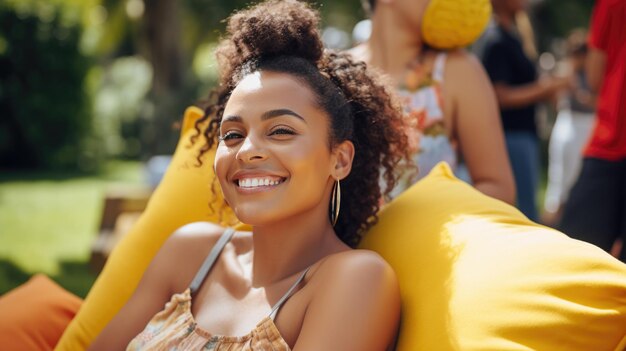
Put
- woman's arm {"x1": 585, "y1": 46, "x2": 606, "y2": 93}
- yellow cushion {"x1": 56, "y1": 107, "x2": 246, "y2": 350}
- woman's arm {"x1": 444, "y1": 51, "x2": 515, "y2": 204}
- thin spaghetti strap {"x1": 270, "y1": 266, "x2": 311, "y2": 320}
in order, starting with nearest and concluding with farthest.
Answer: thin spaghetti strap {"x1": 270, "y1": 266, "x2": 311, "y2": 320} < yellow cushion {"x1": 56, "y1": 107, "x2": 246, "y2": 350} < woman's arm {"x1": 444, "y1": 51, "x2": 515, "y2": 204} < woman's arm {"x1": 585, "y1": 46, "x2": 606, "y2": 93}

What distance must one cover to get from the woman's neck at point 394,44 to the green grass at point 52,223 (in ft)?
10.4

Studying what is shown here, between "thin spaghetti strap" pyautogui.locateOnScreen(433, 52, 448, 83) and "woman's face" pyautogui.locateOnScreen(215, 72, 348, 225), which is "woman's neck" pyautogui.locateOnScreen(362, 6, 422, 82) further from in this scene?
"woman's face" pyautogui.locateOnScreen(215, 72, 348, 225)

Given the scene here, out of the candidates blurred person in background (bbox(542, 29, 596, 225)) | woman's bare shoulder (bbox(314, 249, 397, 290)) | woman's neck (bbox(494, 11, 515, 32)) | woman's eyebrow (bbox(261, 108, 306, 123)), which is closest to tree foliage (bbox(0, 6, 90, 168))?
blurred person in background (bbox(542, 29, 596, 225))

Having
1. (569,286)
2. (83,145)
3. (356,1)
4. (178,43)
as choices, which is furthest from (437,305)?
(356,1)

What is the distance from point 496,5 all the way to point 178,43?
25.5ft

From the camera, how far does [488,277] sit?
193 centimetres

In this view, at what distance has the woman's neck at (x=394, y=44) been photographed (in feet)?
10.7

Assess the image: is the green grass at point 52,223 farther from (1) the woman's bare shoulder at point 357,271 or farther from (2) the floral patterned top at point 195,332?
(1) the woman's bare shoulder at point 357,271

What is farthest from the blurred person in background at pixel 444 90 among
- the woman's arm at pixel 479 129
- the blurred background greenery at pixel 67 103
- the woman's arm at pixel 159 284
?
the blurred background greenery at pixel 67 103

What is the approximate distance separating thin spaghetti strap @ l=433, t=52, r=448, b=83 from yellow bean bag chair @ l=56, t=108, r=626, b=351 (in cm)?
68

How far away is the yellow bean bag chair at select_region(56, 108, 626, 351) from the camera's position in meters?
1.78

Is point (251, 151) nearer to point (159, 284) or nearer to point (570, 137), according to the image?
point (159, 284)

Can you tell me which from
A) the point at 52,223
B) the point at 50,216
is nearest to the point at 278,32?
the point at 52,223

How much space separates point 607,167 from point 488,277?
2.17 m
